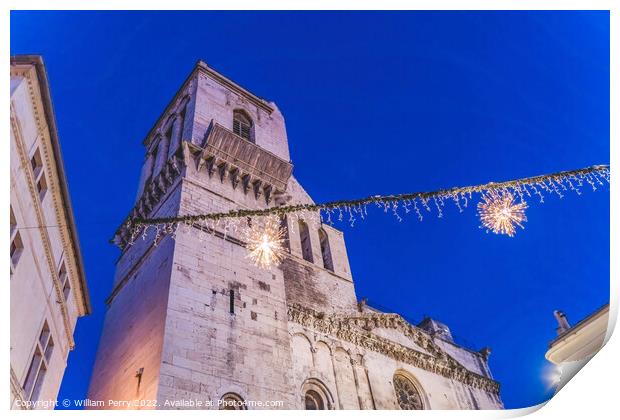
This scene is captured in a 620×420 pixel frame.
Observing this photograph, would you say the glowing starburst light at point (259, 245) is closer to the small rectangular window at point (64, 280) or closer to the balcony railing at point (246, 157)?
the balcony railing at point (246, 157)

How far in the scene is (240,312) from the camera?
14.2 metres

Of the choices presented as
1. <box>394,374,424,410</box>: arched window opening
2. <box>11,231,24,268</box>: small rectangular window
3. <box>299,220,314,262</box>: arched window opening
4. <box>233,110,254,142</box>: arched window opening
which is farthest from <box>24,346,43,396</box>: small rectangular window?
<box>233,110,254,142</box>: arched window opening

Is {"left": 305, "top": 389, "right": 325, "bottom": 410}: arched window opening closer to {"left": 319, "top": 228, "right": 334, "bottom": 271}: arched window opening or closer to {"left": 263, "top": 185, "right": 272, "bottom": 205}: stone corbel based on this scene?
{"left": 319, "top": 228, "right": 334, "bottom": 271}: arched window opening

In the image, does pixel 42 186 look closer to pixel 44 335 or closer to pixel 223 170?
pixel 44 335

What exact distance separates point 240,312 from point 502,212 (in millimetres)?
7286

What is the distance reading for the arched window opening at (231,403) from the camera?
11705 millimetres

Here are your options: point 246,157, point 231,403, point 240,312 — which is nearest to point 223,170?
point 246,157

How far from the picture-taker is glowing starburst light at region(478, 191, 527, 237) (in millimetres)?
10359

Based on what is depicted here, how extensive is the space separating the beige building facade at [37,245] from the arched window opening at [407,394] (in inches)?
417

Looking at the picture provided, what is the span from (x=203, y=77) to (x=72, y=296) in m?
10.8

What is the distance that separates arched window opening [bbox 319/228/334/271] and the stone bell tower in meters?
1.75

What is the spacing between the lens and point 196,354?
12.3 metres

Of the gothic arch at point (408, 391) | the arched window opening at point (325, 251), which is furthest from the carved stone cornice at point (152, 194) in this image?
the gothic arch at point (408, 391)
